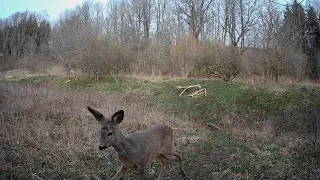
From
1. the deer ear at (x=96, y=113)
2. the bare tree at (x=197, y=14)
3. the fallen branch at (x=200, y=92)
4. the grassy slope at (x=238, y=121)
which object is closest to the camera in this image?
the deer ear at (x=96, y=113)

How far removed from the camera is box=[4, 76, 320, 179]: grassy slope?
7.94 metres

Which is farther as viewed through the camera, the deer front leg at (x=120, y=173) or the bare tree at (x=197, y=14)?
the bare tree at (x=197, y=14)

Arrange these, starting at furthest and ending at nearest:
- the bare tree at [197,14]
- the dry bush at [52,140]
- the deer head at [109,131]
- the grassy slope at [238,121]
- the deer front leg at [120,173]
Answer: the bare tree at [197,14] < the grassy slope at [238,121] < the dry bush at [52,140] < the deer front leg at [120,173] < the deer head at [109,131]

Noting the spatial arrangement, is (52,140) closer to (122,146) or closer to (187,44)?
(122,146)

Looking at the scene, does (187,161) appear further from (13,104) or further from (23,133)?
(13,104)

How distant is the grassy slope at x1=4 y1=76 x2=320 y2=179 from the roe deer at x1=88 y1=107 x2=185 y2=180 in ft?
4.44

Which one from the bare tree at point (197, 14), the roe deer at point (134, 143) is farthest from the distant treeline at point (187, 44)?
the roe deer at point (134, 143)

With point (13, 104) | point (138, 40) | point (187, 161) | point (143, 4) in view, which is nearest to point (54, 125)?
point (13, 104)

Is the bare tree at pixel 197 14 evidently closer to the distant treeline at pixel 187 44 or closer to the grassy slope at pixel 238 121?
the distant treeline at pixel 187 44

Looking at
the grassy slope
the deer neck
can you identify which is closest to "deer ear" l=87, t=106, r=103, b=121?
the deer neck

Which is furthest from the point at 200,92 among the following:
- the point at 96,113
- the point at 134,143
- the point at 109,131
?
the point at 109,131

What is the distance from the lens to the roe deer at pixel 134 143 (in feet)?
17.1

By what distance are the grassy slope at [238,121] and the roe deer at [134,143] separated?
1.35 metres

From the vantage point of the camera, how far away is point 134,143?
575 centimetres
